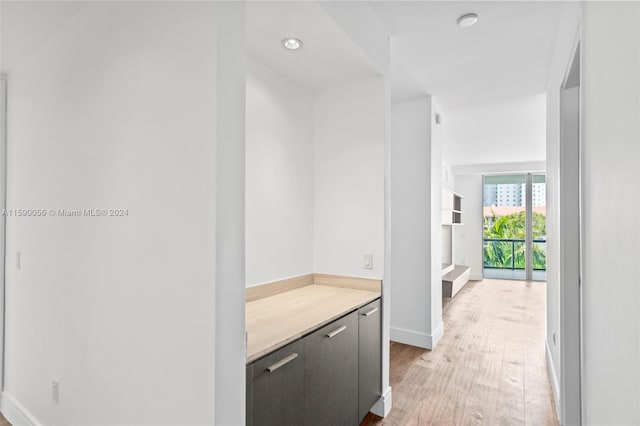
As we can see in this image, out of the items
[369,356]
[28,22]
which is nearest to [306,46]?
[28,22]

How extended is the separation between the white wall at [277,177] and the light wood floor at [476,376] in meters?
1.21

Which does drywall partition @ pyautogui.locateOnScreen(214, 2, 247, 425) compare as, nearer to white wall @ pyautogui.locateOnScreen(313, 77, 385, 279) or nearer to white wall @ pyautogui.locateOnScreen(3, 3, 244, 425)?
white wall @ pyautogui.locateOnScreen(3, 3, 244, 425)

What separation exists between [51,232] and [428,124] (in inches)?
127

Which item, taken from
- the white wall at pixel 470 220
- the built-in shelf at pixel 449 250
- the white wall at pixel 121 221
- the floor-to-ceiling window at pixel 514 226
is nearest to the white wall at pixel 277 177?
the white wall at pixel 121 221

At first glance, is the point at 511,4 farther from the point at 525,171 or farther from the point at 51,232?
the point at 525,171

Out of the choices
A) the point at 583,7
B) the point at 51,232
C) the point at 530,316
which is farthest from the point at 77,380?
the point at 530,316

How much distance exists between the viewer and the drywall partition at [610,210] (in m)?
0.76

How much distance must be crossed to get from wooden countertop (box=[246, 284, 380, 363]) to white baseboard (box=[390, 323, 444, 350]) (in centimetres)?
156

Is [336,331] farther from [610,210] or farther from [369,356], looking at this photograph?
[610,210]

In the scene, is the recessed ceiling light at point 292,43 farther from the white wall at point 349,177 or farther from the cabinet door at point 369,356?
the cabinet door at point 369,356

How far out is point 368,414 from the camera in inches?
89.0

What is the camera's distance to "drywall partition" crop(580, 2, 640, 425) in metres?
0.76

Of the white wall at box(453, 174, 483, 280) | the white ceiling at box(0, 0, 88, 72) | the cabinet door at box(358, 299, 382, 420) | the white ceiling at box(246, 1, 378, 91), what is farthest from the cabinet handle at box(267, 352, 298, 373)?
the white wall at box(453, 174, 483, 280)

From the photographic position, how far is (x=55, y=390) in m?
1.82
